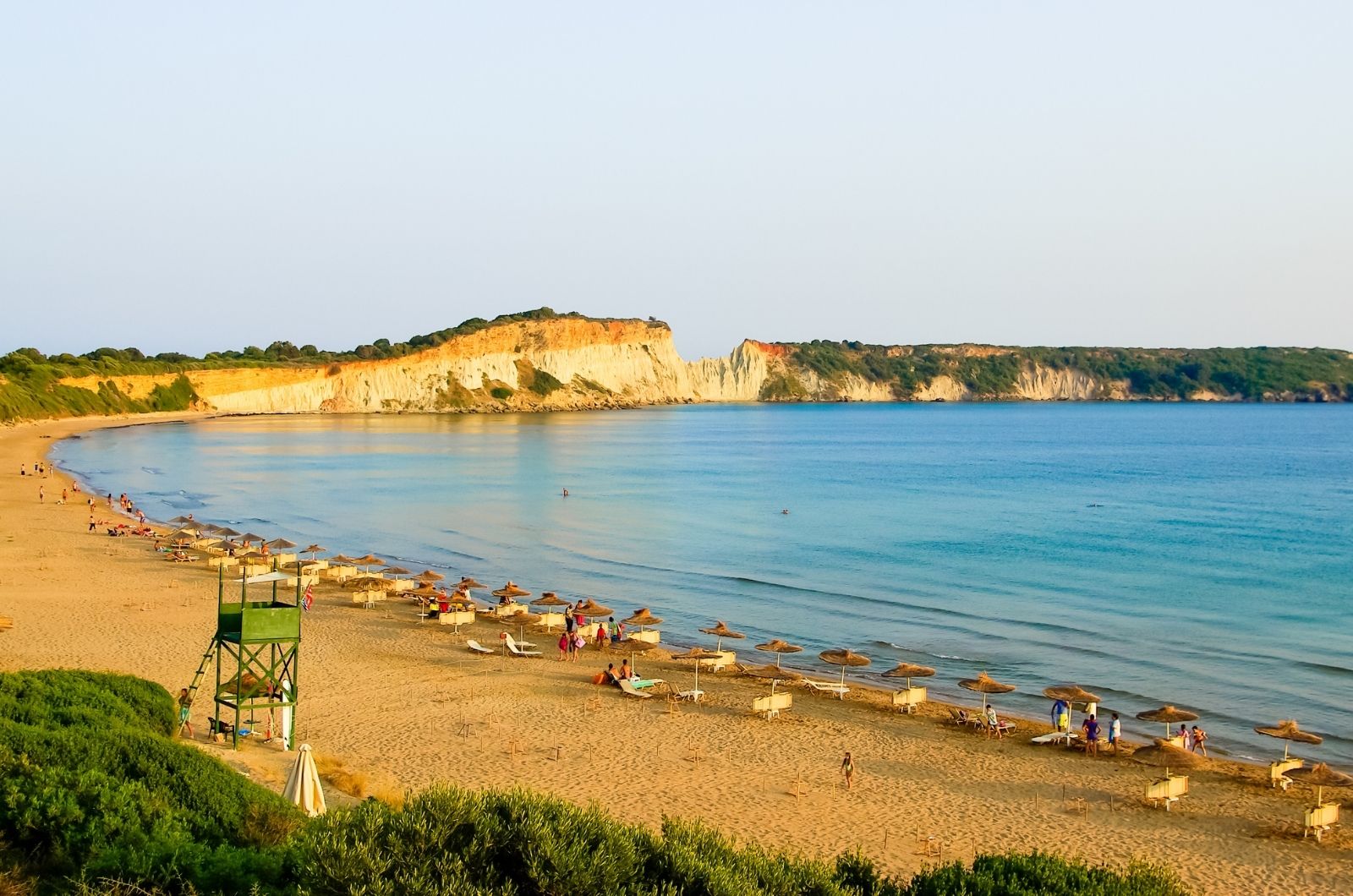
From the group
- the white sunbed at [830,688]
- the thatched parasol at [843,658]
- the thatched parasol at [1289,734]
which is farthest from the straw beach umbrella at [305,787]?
the thatched parasol at [1289,734]

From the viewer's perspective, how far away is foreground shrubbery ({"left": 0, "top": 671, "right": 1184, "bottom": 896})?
→ 7586mm

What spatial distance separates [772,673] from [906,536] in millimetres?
24847

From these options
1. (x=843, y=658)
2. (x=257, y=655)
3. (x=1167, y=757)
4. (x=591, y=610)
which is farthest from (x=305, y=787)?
(x=591, y=610)

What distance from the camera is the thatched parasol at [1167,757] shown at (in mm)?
18344

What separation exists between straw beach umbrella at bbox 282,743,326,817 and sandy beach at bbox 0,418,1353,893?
2.45 meters

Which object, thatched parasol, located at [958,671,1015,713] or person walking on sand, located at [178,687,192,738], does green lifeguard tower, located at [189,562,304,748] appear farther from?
thatched parasol, located at [958,671,1015,713]

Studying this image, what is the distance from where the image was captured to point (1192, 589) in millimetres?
36656

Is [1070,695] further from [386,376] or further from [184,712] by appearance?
Answer: [386,376]

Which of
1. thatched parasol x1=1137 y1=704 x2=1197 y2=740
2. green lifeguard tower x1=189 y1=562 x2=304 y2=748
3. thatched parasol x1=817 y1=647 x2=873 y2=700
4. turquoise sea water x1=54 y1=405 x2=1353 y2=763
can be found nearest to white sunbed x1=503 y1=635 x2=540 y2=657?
turquoise sea water x1=54 y1=405 x2=1353 y2=763

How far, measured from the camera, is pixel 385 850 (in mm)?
7621

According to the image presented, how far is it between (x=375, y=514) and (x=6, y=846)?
4499 centimetres

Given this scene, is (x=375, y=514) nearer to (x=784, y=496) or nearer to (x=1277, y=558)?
(x=784, y=496)

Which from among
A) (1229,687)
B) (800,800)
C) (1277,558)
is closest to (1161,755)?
(800,800)

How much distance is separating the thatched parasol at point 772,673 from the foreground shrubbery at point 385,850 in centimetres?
1551
